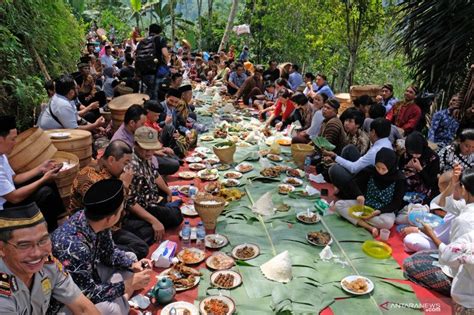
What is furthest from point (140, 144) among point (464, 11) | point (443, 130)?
point (464, 11)

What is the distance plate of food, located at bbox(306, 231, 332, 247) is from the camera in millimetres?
4461

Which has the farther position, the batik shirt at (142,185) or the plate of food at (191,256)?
the batik shirt at (142,185)

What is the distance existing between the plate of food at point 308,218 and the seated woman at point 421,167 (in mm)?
1554

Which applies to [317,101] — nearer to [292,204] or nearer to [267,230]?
[292,204]

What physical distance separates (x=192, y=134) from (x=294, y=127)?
2260 mm

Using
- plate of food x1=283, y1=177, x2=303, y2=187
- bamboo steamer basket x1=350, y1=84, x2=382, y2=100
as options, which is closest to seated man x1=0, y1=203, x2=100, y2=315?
plate of food x1=283, y1=177, x2=303, y2=187

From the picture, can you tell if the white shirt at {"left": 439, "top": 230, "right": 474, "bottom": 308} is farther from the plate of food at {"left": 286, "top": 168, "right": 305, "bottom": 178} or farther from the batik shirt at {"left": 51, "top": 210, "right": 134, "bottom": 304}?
the plate of food at {"left": 286, "top": 168, "right": 305, "bottom": 178}

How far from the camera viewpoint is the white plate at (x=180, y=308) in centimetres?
327

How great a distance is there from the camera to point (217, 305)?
335 cm

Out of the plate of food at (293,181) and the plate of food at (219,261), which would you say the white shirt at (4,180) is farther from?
the plate of food at (293,181)

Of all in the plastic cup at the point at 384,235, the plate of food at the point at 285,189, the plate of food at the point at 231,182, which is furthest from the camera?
the plate of food at the point at 231,182

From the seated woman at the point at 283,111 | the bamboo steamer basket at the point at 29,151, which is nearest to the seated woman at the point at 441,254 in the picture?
the bamboo steamer basket at the point at 29,151

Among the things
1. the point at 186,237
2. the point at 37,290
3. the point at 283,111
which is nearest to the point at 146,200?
the point at 186,237

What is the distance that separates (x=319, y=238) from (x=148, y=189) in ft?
7.23
